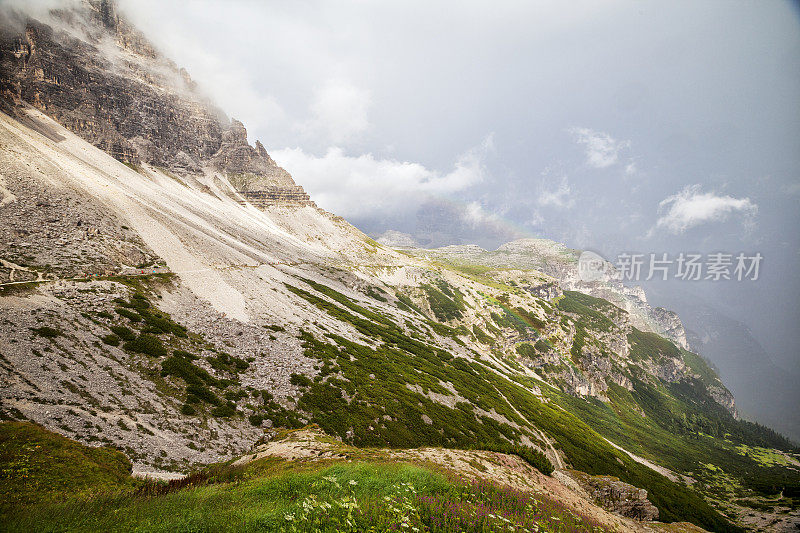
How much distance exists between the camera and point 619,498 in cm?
2992

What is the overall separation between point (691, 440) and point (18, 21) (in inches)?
17251

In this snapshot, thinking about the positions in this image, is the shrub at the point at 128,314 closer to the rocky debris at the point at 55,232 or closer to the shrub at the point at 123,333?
the shrub at the point at 123,333

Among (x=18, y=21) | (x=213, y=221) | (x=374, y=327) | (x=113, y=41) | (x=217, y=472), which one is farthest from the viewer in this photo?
(x=113, y=41)

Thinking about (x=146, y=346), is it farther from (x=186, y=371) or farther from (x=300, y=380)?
(x=300, y=380)

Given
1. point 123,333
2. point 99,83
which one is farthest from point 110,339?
point 99,83

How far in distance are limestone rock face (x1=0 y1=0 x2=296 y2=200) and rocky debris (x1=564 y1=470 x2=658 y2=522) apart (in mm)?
198655

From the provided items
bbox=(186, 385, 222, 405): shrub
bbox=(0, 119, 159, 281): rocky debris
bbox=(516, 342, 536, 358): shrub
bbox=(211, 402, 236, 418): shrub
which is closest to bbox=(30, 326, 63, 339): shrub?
bbox=(186, 385, 222, 405): shrub

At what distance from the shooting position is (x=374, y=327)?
77875mm

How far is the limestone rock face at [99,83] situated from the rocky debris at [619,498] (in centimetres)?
19865

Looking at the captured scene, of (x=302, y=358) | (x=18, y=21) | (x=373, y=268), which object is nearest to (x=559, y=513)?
(x=302, y=358)

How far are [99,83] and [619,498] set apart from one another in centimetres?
25614

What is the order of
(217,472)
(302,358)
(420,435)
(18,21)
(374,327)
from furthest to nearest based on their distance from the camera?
(18,21)
(374,327)
(302,358)
(420,435)
(217,472)

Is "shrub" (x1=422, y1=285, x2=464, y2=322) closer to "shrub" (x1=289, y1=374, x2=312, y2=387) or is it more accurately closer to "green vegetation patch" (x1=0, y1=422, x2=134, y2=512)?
"shrub" (x1=289, y1=374, x2=312, y2=387)

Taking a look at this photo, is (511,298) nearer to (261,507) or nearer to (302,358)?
(302,358)
